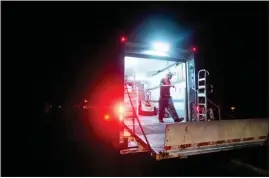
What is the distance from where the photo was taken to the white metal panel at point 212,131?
432 centimetres

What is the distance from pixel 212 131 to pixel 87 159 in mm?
2658

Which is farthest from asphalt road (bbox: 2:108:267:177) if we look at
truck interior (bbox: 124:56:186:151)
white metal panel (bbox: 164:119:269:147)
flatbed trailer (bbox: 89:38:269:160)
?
truck interior (bbox: 124:56:186:151)

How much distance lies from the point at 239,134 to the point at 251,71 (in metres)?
8.01

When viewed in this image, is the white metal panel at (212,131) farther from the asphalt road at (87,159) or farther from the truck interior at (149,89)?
the truck interior at (149,89)

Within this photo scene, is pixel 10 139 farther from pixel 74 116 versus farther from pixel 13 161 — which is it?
pixel 74 116

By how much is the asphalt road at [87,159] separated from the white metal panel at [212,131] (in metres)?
0.66

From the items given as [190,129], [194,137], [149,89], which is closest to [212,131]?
[194,137]

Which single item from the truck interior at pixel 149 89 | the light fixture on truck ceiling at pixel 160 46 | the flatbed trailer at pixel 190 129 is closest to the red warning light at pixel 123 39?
the flatbed trailer at pixel 190 129

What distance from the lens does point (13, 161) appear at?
16.6 feet

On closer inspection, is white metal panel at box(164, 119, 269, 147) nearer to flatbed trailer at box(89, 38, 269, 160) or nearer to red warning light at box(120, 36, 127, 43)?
flatbed trailer at box(89, 38, 269, 160)

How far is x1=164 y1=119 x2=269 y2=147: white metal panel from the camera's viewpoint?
4324mm

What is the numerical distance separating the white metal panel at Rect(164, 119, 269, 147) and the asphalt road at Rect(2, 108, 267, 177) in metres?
0.66

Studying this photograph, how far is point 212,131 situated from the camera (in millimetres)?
4711

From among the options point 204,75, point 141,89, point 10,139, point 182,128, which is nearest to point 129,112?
point 141,89
